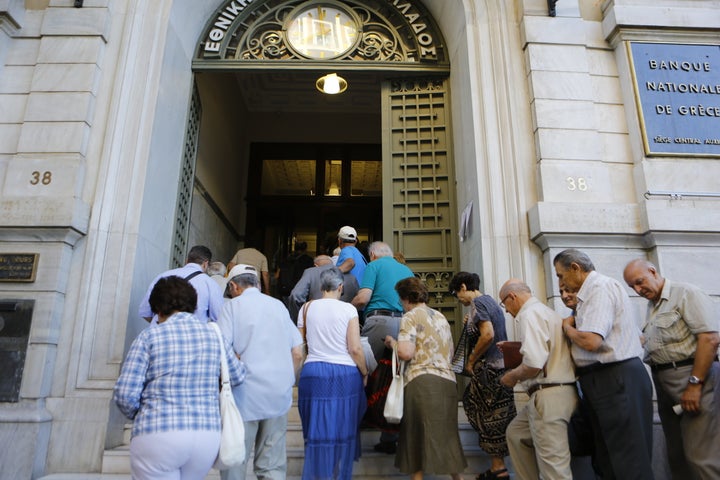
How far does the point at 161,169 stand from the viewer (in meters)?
6.21

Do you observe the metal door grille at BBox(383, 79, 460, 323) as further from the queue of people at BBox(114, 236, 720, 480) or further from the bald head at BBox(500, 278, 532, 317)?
the bald head at BBox(500, 278, 532, 317)

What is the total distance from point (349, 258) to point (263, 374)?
230cm

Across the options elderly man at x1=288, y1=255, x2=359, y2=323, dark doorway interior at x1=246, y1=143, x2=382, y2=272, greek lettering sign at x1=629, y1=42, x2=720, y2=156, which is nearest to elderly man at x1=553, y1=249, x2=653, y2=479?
elderly man at x1=288, y1=255, x2=359, y2=323

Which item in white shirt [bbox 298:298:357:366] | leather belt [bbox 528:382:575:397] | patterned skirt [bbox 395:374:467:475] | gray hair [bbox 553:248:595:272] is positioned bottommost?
patterned skirt [bbox 395:374:467:475]

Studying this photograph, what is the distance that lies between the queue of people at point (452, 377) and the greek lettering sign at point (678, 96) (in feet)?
8.94

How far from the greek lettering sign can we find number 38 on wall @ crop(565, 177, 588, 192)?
2.80 feet

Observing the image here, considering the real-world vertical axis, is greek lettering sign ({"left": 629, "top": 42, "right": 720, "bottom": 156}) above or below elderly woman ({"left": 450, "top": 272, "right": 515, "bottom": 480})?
above

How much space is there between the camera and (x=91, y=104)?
18.7 feet

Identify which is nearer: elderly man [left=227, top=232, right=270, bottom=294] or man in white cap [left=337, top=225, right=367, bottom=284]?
man in white cap [left=337, top=225, right=367, bottom=284]

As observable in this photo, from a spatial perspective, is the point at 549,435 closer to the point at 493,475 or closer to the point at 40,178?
the point at 493,475

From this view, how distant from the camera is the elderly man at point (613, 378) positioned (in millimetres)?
3211

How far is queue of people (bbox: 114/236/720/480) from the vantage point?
2.81m

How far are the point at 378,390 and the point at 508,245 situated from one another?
2.26 m

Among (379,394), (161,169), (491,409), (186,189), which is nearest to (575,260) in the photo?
(491,409)
